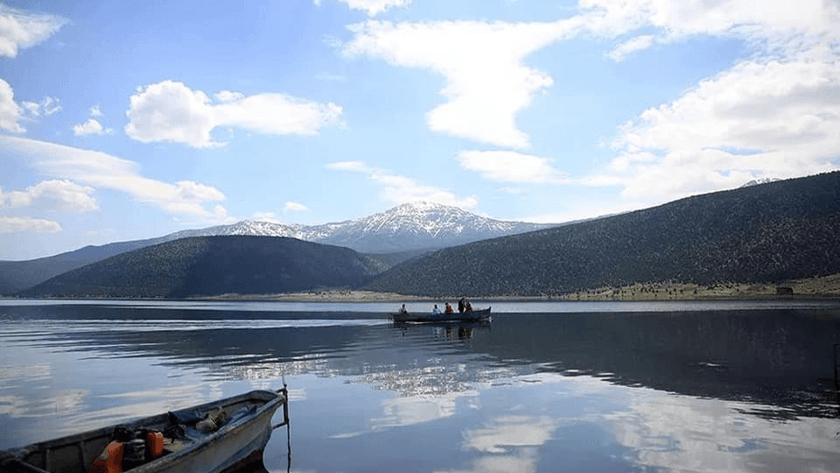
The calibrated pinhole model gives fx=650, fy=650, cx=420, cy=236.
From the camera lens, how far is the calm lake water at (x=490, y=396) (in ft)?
60.1

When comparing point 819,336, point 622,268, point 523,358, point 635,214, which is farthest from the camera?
point 635,214

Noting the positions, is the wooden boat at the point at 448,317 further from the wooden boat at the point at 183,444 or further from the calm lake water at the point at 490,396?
the wooden boat at the point at 183,444

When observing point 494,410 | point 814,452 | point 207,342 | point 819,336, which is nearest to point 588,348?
point 819,336

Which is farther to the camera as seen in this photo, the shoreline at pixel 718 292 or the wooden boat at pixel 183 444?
the shoreline at pixel 718 292

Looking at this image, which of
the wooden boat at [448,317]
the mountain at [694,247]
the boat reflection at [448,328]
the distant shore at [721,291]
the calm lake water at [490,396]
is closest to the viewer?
the calm lake water at [490,396]

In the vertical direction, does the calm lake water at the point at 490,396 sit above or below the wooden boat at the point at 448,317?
below

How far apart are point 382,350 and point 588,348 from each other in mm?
14762

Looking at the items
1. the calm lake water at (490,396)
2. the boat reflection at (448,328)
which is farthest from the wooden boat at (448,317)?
the calm lake water at (490,396)

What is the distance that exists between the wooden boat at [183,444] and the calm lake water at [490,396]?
129 centimetres

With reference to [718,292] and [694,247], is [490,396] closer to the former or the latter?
[718,292]

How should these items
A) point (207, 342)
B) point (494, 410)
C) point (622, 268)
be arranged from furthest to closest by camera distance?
1. point (622, 268)
2. point (207, 342)
3. point (494, 410)

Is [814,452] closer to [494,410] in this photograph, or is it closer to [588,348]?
[494,410]

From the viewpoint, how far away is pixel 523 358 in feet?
133

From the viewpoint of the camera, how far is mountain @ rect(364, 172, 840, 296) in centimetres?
14262
